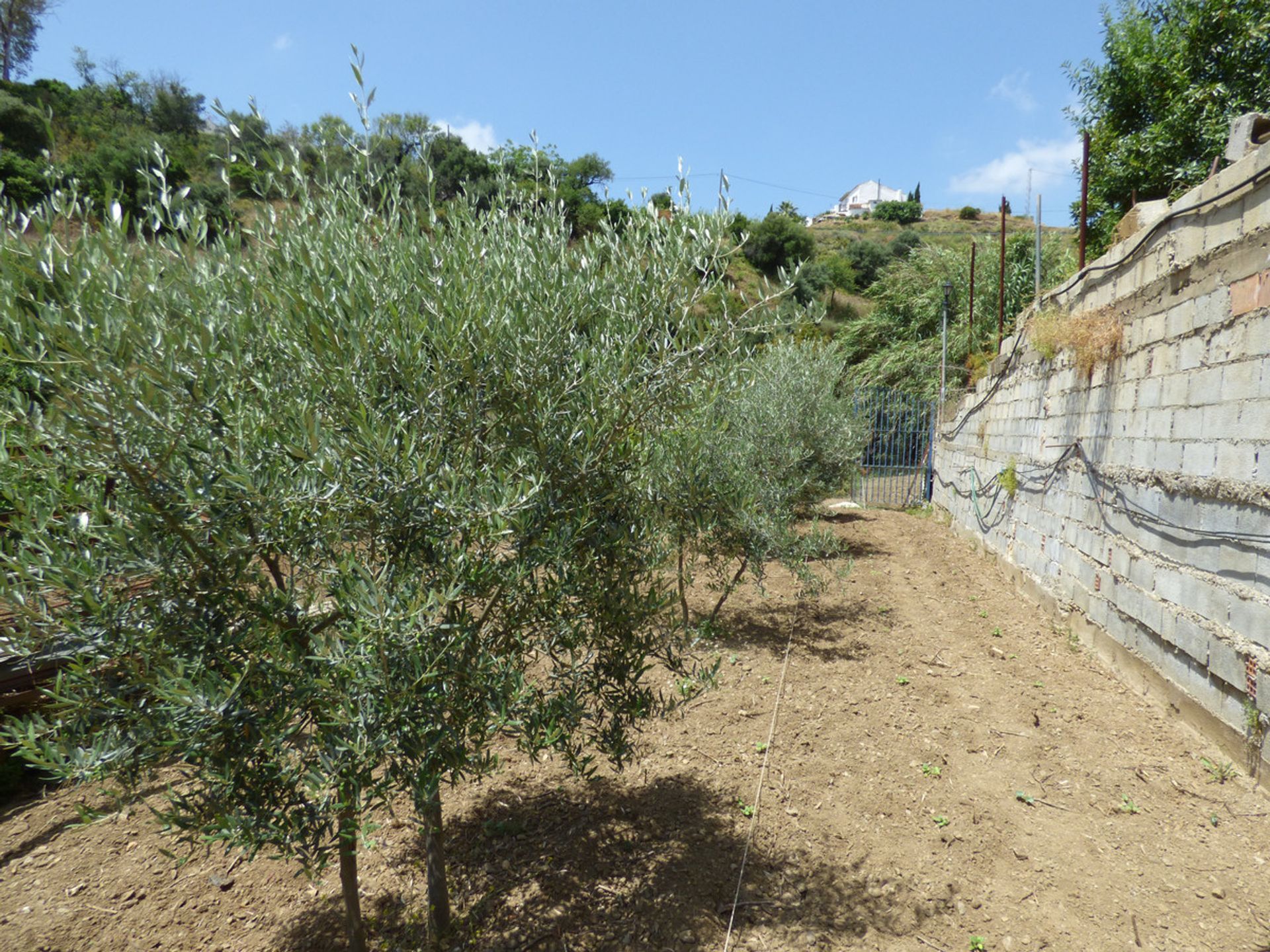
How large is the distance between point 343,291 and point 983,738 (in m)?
4.92

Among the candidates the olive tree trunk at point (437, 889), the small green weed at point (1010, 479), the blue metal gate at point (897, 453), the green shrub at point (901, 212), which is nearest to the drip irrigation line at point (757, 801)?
the olive tree trunk at point (437, 889)

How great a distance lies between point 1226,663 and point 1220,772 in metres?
0.64

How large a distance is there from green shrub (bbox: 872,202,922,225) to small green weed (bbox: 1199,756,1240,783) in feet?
213

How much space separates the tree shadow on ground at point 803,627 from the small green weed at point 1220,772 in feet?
8.98

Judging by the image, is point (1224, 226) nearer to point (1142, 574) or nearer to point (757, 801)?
point (1142, 574)

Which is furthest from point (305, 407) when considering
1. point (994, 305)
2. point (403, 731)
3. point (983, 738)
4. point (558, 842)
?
point (994, 305)

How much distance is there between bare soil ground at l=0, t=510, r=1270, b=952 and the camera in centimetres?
321

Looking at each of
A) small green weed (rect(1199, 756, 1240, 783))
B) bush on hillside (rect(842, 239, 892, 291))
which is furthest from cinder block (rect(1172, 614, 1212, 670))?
bush on hillside (rect(842, 239, 892, 291))

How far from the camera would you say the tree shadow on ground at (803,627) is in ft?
22.6

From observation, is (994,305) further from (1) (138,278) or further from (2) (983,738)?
(1) (138,278)

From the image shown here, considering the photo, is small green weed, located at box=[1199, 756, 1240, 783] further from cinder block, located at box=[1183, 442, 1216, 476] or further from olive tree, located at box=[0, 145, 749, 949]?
olive tree, located at box=[0, 145, 749, 949]

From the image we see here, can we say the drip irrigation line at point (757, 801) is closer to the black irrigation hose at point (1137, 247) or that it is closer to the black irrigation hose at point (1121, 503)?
the black irrigation hose at point (1121, 503)

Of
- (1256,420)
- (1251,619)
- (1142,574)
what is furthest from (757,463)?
(1251,619)

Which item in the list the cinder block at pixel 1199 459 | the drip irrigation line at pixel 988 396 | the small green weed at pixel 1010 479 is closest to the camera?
the cinder block at pixel 1199 459
